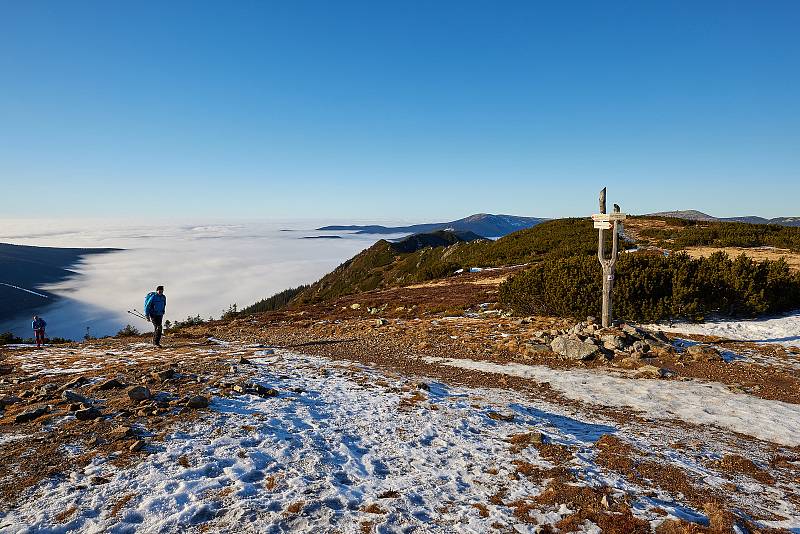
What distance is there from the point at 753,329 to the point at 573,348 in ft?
22.4

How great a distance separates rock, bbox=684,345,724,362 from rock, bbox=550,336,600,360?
94.0 inches

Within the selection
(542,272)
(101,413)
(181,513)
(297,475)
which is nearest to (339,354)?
(101,413)

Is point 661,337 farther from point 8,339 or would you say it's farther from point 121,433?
point 8,339

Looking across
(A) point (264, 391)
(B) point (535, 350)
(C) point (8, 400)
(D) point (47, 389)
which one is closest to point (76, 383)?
(D) point (47, 389)

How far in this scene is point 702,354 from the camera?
36.2 feet

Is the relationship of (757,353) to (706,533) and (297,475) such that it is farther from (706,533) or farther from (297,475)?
(297,475)

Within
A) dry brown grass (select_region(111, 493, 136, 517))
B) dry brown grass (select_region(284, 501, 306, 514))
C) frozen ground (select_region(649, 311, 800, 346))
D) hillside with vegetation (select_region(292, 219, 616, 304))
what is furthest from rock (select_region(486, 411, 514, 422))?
hillside with vegetation (select_region(292, 219, 616, 304))

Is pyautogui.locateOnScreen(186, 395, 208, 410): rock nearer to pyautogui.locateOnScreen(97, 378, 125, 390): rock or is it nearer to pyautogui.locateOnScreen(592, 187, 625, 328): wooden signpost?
pyautogui.locateOnScreen(97, 378, 125, 390): rock

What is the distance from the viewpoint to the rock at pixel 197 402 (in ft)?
22.3

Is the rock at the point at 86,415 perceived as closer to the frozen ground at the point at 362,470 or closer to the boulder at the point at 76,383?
the frozen ground at the point at 362,470

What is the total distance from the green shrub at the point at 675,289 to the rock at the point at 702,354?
3.58m

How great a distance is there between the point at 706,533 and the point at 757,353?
1028 centimetres

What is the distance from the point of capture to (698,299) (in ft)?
47.8

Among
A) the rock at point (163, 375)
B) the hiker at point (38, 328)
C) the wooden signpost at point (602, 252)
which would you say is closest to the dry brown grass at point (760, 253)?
the wooden signpost at point (602, 252)
